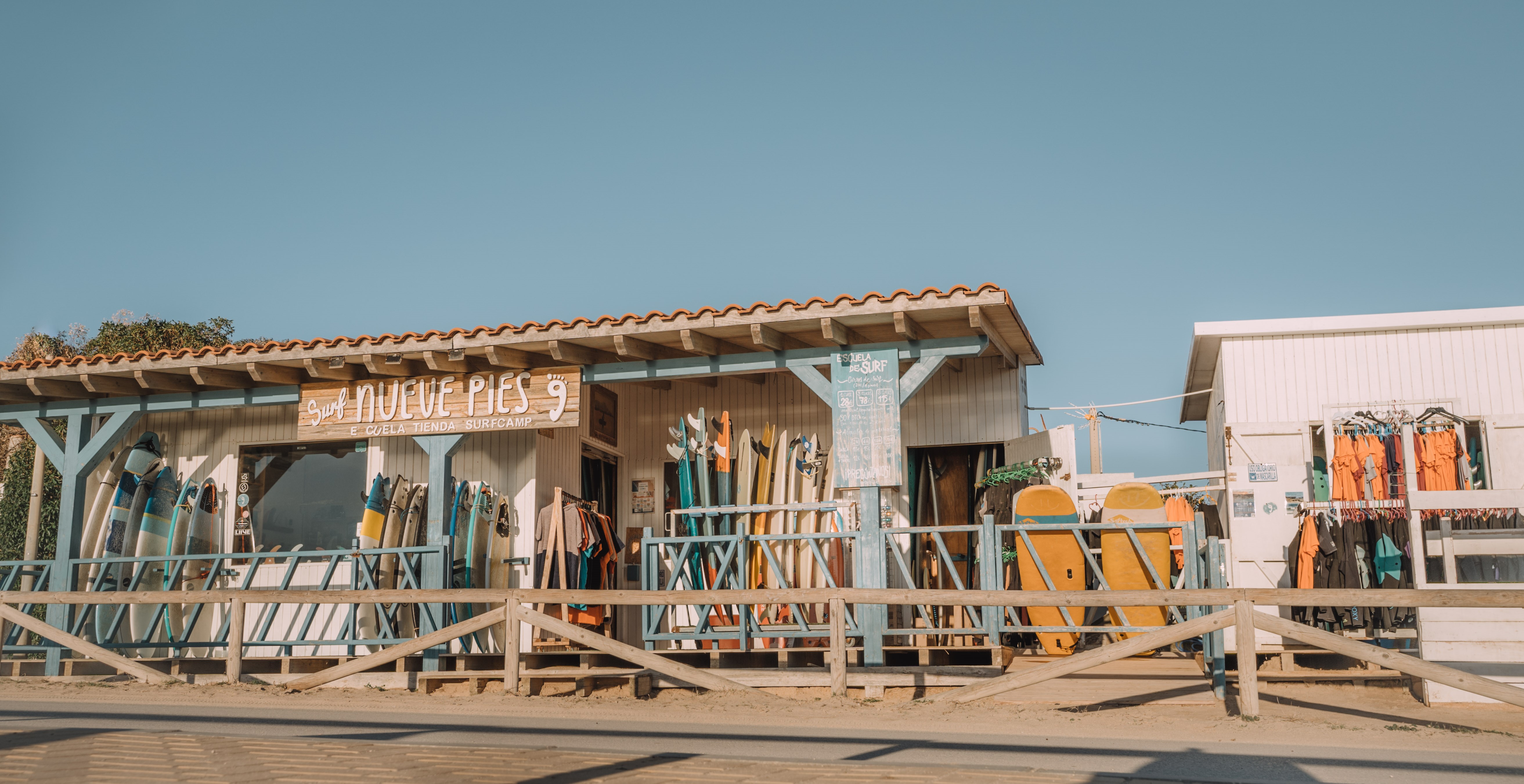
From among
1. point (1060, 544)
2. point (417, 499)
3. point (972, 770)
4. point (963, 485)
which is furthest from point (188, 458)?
point (972, 770)

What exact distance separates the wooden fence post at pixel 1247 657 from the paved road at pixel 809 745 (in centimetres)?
84

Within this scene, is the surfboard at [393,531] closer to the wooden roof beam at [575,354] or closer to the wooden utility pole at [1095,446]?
the wooden roof beam at [575,354]

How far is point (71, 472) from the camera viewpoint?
32.7 feet

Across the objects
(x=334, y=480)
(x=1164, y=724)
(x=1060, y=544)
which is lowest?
(x=1164, y=724)

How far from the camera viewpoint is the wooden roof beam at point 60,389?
9.82 metres

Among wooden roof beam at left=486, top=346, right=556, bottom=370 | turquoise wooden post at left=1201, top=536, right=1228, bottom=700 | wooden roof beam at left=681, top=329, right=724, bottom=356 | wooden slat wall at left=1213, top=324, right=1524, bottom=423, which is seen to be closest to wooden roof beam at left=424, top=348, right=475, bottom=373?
wooden roof beam at left=486, top=346, right=556, bottom=370

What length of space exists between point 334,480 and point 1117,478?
25.4 ft

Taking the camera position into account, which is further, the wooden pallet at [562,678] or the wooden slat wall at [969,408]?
the wooden slat wall at [969,408]

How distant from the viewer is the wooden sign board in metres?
8.94

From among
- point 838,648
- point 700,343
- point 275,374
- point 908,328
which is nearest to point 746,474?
point 700,343

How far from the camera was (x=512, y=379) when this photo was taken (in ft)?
29.7

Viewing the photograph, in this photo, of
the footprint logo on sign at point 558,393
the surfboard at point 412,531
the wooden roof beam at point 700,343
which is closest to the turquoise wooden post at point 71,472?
the surfboard at point 412,531

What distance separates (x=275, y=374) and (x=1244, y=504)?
8494mm

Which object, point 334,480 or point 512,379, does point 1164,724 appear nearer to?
point 512,379
